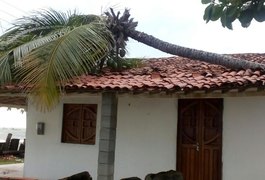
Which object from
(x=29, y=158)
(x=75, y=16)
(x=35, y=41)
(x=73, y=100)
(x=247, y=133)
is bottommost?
(x=29, y=158)

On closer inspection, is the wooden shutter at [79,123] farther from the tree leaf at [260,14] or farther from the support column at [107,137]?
the tree leaf at [260,14]

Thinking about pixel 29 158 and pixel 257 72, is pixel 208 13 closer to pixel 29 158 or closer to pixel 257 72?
pixel 257 72

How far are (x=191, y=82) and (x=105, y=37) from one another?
2.72m

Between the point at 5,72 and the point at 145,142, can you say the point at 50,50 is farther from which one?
the point at 145,142

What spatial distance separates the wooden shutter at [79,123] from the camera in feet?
36.1

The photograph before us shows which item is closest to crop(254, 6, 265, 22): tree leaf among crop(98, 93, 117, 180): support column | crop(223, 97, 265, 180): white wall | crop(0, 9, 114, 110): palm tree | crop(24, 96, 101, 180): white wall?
crop(0, 9, 114, 110): palm tree

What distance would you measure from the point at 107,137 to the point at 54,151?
3117 millimetres

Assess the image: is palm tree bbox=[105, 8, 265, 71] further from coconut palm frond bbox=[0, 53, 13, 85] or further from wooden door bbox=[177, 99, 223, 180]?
coconut palm frond bbox=[0, 53, 13, 85]

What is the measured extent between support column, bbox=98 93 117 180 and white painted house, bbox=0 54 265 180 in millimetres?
21

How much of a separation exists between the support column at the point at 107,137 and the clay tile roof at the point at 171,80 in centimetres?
43

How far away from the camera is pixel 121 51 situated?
33.6ft

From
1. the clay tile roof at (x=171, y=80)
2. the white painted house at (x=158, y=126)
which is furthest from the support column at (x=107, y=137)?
the clay tile roof at (x=171, y=80)

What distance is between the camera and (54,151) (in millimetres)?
11305

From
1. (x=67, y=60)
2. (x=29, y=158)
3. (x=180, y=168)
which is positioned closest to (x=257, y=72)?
(x=180, y=168)
